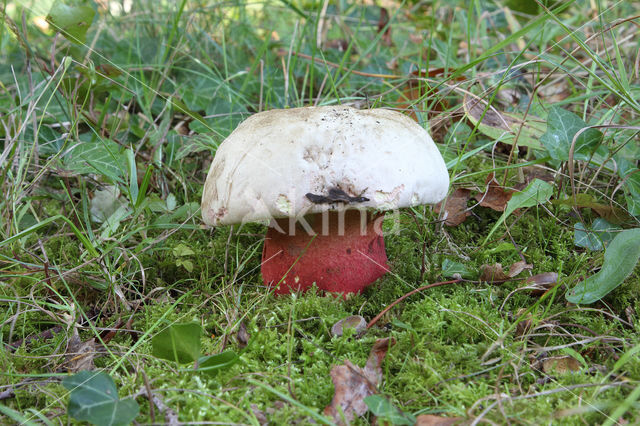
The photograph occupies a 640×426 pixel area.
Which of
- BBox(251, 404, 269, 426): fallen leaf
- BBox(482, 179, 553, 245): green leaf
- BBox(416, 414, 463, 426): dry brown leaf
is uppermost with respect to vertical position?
BBox(482, 179, 553, 245): green leaf

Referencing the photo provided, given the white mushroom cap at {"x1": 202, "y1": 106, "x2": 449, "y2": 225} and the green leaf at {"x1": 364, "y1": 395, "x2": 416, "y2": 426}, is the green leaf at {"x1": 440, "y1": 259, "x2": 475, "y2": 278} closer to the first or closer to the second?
the white mushroom cap at {"x1": 202, "y1": 106, "x2": 449, "y2": 225}

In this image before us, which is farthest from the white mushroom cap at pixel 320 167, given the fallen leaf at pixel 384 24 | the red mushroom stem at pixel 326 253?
the fallen leaf at pixel 384 24

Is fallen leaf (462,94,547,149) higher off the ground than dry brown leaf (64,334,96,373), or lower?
higher

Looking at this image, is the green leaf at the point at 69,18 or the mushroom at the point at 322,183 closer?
the mushroom at the point at 322,183

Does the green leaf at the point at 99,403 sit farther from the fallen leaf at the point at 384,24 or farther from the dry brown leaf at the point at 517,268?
the fallen leaf at the point at 384,24

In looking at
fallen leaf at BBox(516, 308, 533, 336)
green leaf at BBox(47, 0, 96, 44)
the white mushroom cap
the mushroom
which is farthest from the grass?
the white mushroom cap

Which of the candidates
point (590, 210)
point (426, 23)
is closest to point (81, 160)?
point (590, 210)
